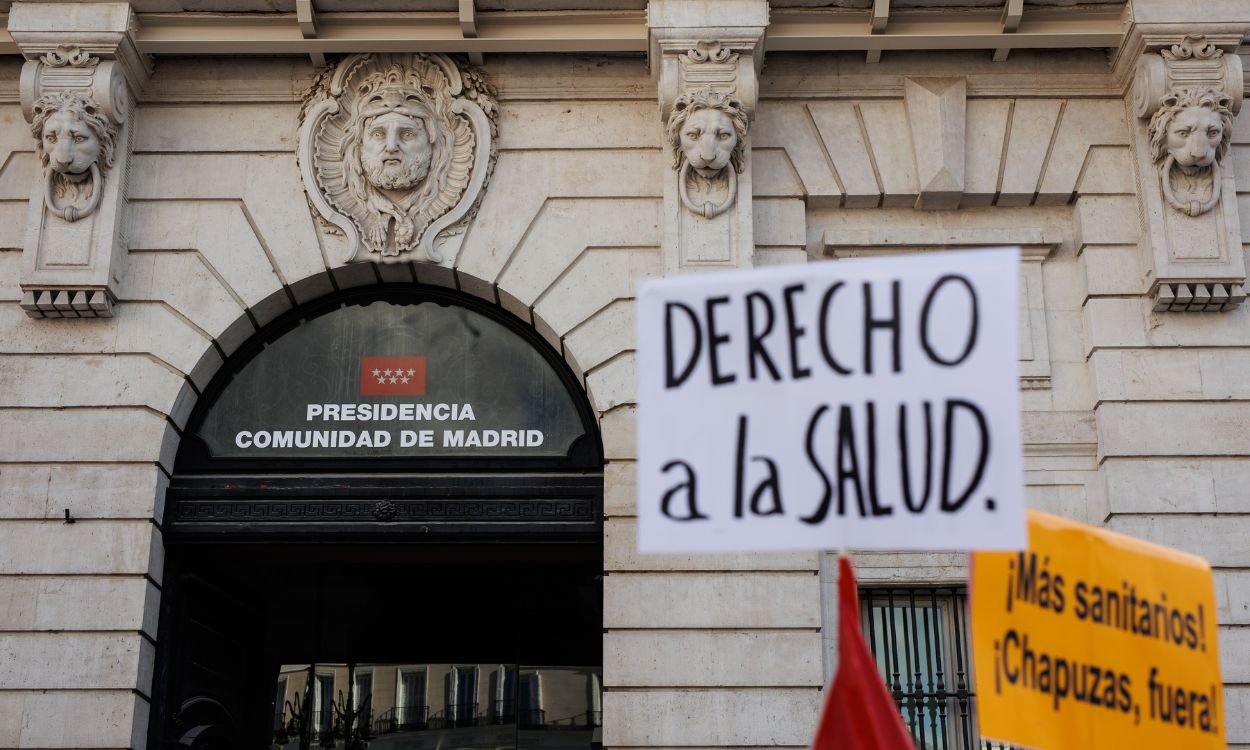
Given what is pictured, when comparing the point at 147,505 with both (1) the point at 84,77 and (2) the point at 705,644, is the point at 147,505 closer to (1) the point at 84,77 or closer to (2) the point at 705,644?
(1) the point at 84,77

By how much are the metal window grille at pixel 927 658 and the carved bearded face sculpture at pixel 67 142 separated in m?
7.54

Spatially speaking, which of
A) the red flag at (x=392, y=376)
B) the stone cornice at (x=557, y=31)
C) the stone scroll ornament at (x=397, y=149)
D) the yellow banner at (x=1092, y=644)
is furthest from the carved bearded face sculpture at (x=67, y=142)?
the yellow banner at (x=1092, y=644)

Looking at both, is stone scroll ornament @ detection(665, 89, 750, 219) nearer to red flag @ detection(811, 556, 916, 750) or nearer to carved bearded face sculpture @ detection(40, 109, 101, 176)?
carved bearded face sculpture @ detection(40, 109, 101, 176)

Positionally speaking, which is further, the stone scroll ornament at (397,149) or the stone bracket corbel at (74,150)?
the stone scroll ornament at (397,149)

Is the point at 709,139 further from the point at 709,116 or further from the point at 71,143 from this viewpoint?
the point at 71,143

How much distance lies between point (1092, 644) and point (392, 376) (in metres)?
7.66

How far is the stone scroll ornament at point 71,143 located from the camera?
12711 mm

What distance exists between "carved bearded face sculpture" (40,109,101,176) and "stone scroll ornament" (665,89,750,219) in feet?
16.3

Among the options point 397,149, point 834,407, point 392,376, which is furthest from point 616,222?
point 834,407

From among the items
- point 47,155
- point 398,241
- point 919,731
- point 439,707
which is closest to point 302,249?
point 398,241

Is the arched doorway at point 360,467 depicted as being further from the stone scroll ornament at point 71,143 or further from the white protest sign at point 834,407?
the white protest sign at point 834,407

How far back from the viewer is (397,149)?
13.1 metres

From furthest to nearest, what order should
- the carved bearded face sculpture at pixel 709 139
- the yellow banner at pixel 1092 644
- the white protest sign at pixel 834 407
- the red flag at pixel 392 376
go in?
the red flag at pixel 392 376 → the carved bearded face sculpture at pixel 709 139 → the yellow banner at pixel 1092 644 → the white protest sign at pixel 834 407

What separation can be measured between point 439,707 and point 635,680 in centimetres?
463
